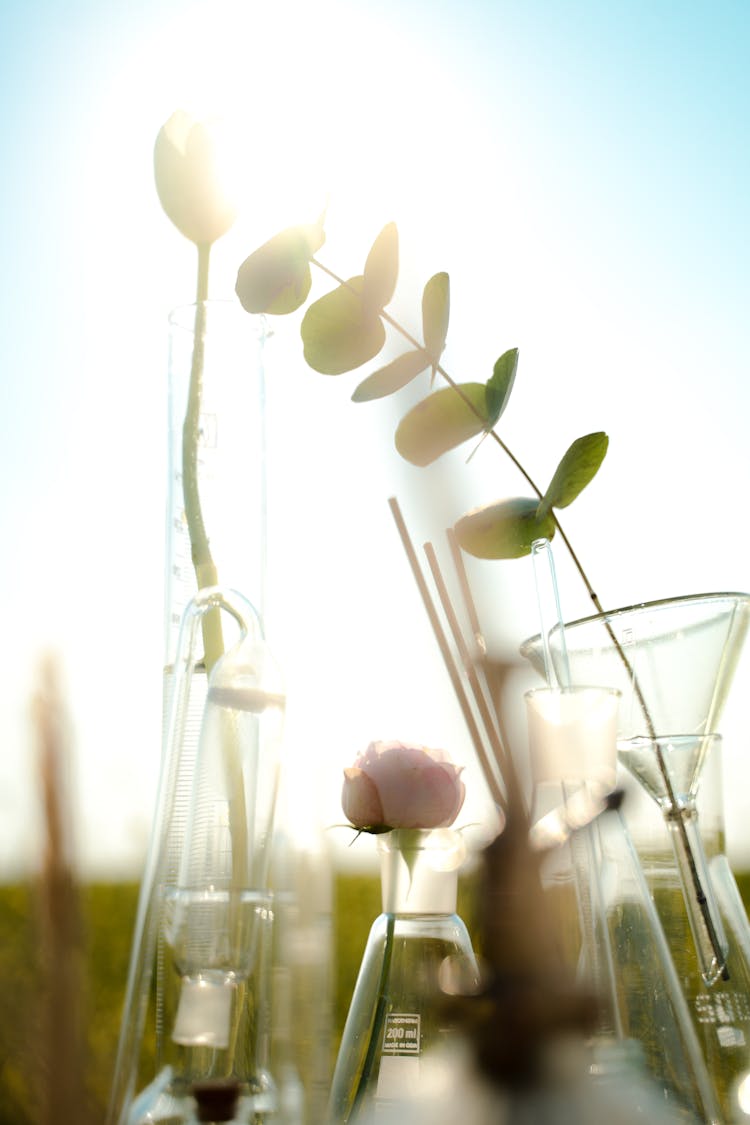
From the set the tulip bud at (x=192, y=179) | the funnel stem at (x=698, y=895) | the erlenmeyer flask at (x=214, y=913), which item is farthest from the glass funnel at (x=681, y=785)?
the tulip bud at (x=192, y=179)

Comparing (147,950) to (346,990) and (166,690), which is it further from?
(346,990)

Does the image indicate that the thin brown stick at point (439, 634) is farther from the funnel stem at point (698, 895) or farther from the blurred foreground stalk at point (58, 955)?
the blurred foreground stalk at point (58, 955)

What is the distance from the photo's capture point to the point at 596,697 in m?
0.40

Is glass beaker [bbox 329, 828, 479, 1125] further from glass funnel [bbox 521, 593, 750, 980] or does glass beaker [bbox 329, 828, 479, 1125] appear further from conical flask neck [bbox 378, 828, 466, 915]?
glass funnel [bbox 521, 593, 750, 980]

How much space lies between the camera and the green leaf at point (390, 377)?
0.52 m

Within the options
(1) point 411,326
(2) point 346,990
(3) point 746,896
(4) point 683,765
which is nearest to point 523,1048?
(1) point 411,326

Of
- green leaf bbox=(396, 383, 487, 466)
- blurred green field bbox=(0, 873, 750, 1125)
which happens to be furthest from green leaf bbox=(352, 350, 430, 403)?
blurred green field bbox=(0, 873, 750, 1125)

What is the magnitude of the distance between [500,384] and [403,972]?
12.8 inches

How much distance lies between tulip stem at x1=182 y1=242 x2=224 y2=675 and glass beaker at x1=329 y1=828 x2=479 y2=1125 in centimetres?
14

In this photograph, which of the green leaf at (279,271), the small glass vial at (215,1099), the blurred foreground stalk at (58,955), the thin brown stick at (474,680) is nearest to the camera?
the blurred foreground stalk at (58,955)

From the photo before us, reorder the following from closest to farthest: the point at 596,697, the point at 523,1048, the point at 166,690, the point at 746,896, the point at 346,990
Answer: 1. the point at 523,1048
2. the point at 596,697
3. the point at 166,690
4. the point at 346,990
5. the point at 746,896

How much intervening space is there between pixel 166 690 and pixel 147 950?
13cm

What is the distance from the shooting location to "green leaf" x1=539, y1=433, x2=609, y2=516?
58 centimetres

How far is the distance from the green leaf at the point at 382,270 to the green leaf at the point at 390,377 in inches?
2.0
